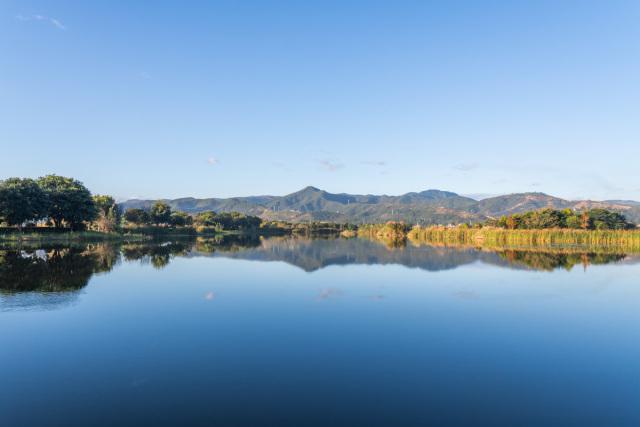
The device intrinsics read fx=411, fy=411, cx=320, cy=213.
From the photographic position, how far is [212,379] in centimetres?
1009

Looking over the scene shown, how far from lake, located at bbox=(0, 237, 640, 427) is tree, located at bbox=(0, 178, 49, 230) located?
50.8 m

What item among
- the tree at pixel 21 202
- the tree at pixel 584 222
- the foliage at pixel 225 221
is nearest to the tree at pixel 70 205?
the tree at pixel 21 202

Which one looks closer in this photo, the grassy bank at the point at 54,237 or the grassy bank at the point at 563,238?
the grassy bank at the point at 54,237

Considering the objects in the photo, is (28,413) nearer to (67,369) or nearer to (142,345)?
(67,369)

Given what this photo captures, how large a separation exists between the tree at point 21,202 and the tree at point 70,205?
2876 mm

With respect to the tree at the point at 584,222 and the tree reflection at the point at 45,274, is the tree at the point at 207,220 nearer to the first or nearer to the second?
the tree at the point at 584,222

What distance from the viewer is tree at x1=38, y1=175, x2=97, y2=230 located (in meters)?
74.7

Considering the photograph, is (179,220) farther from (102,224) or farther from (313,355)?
(313,355)

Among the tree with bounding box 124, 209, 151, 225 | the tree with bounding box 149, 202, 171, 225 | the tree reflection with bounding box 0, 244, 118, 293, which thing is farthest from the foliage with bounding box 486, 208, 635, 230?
the tree with bounding box 124, 209, 151, 225

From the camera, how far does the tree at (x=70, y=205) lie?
2940 inches

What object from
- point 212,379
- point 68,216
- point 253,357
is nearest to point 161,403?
point 212,379

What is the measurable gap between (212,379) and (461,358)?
715 cm

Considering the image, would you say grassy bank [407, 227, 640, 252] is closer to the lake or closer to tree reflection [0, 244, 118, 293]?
the lake

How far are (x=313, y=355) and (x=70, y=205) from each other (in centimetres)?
7894
